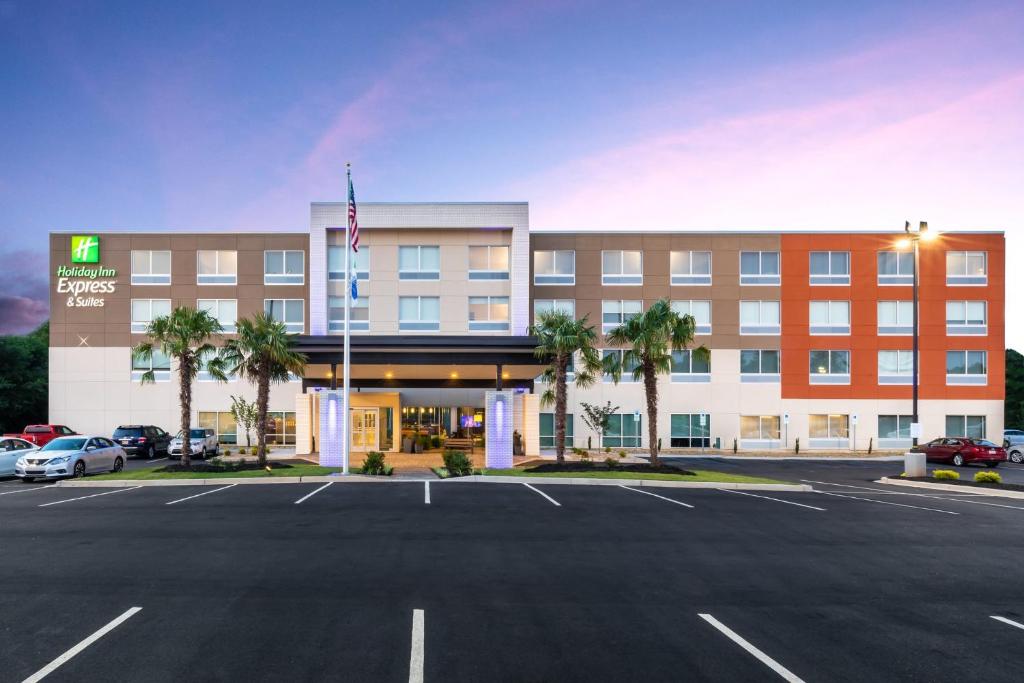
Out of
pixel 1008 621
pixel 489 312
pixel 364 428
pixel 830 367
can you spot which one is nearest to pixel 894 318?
pixel 830 367

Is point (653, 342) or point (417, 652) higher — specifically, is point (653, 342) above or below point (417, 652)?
above

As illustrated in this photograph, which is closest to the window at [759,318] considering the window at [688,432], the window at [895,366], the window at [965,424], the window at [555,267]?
the window at [688,432]

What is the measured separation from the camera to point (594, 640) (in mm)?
6949

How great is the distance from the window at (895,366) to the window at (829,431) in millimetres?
3866

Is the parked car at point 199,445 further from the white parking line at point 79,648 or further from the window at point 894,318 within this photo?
the window at point 894,318

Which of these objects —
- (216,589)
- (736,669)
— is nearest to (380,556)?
(216,589)

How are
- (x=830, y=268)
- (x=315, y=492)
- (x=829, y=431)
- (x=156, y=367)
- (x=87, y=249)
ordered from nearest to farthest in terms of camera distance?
1. (x=315, y=492)
2. (x=156, y=367)
3. (x=87, y=249)
4. (x=829, y=431)
5. (x=830, y=268)

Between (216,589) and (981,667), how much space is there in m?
9.90

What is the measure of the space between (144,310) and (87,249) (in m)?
5.35

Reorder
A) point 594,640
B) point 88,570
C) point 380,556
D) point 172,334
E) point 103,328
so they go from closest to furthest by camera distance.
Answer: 1. point 594,640
2. point 88,570
3. point 380,556
4. point 172,334
5. point 103,328

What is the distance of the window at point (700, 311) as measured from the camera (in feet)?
132

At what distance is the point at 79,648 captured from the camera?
6625 millimetres

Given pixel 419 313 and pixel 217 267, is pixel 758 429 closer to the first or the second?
pixel 419 313

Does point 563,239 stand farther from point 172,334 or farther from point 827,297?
point 172,334
